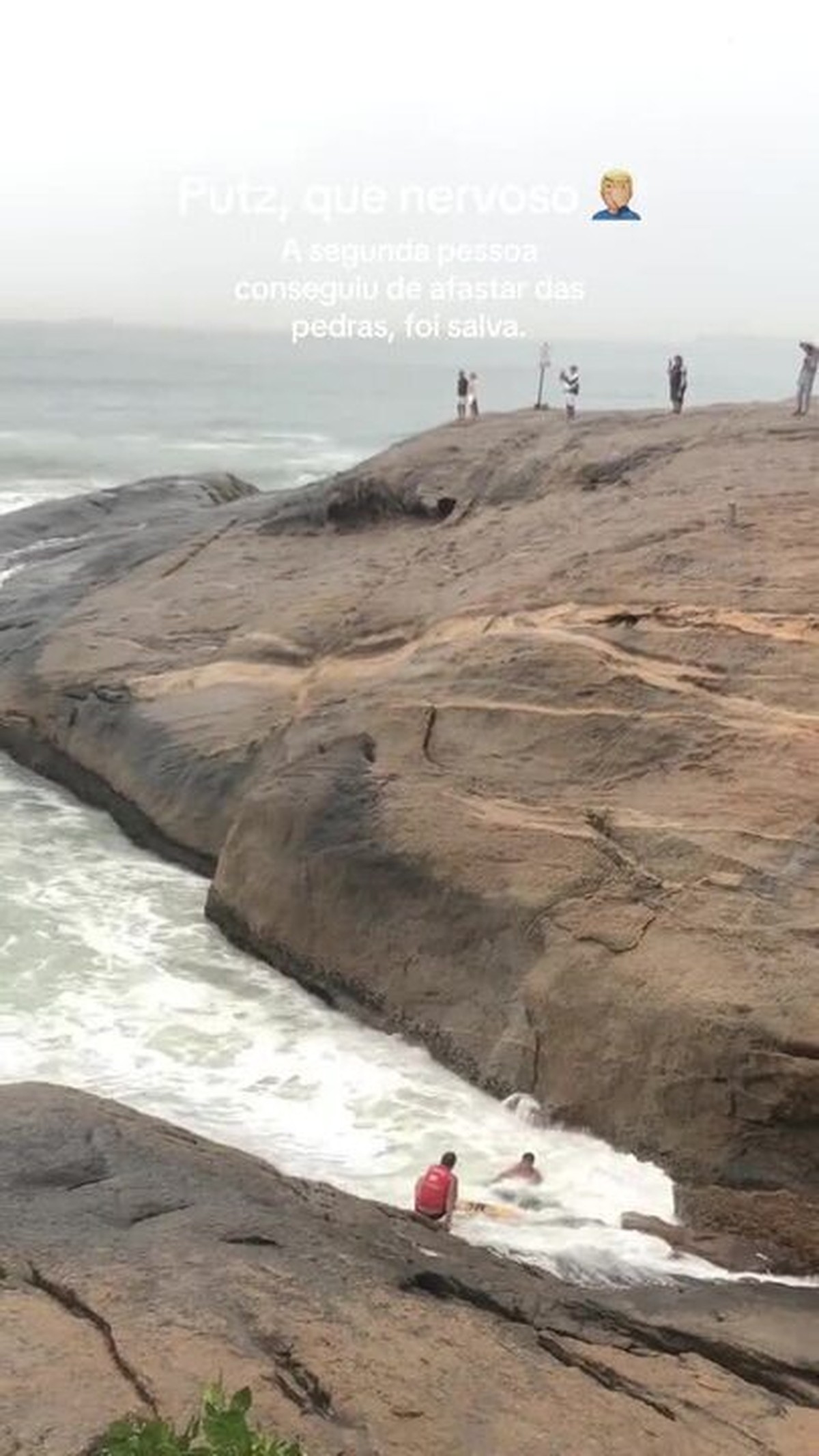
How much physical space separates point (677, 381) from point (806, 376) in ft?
6.04

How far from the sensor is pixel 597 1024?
7.80 m

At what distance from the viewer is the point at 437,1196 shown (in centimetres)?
670

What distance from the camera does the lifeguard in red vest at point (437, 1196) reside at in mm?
6703

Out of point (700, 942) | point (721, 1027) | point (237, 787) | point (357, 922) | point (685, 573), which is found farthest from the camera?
point (237, 787)

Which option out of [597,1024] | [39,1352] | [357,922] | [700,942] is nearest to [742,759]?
[700,942]

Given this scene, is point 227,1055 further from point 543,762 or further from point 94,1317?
point 94,1317

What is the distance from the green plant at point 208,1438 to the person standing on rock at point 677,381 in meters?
13.0

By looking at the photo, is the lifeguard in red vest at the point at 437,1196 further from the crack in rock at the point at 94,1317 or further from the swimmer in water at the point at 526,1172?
the crack in rock at the point at 94,1317

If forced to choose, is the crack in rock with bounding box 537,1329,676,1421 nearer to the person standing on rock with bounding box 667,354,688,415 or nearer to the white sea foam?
the white sea foam

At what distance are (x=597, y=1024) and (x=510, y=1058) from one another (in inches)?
27.5

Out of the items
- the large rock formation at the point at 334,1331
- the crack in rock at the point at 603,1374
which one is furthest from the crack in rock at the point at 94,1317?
the crack in rock at the point at 603,1374

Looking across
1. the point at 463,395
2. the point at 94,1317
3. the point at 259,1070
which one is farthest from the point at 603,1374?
the point at 463,395

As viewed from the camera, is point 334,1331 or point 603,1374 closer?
point 334,1331

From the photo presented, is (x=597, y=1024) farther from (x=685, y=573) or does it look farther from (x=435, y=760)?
(x=685, y=573)
